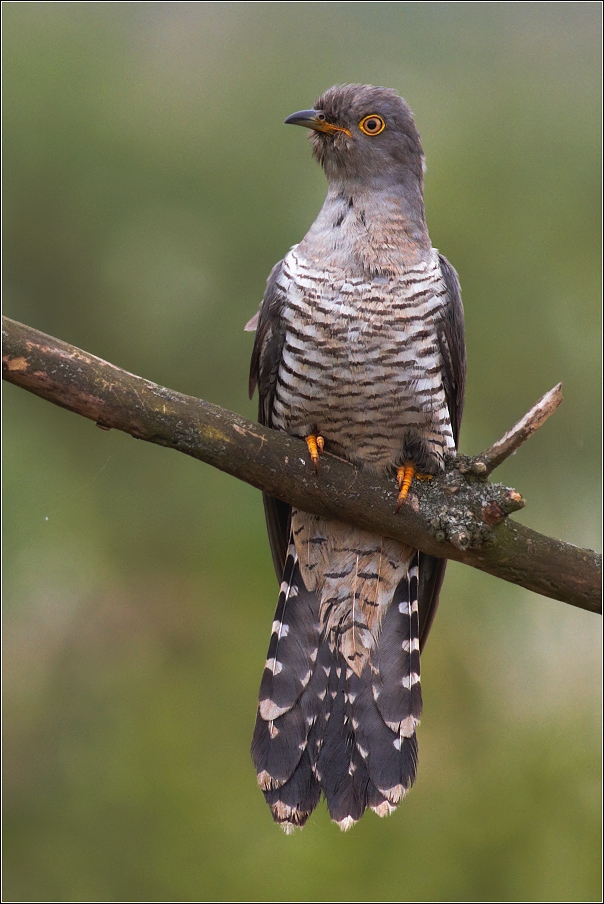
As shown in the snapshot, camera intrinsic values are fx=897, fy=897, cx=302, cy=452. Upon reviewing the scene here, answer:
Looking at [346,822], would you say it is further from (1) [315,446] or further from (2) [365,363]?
(2) [365,363]

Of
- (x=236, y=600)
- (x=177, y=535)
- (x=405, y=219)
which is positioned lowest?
(x=236, y=600)

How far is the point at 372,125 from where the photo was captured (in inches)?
121

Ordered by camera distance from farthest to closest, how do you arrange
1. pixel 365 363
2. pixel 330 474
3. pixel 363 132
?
pixel 363 132 → pixel 365 363 → pixel 330 474

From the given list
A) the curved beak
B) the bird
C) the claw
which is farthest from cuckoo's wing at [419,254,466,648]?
the curved beak

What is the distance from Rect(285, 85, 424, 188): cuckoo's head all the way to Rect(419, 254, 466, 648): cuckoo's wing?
1.23 ft

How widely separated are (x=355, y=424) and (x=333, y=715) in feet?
3.12

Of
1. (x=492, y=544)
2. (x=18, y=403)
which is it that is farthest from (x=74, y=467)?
(x=492, y=544)

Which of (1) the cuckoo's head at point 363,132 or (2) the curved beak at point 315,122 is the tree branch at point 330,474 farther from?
(2) the curved beak at point 315,122

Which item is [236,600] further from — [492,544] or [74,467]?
[492,544]

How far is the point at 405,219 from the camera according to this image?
2.91 meters

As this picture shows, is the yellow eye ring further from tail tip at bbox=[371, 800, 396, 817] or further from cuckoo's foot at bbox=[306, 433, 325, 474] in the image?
tail tip at bbox=[371, 800, 396, 817]

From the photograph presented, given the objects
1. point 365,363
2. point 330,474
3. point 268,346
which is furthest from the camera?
point 268,346

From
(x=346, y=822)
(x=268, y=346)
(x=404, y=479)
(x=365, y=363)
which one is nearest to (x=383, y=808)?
(x=346, y=822)

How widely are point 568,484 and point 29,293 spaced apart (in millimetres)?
2491
